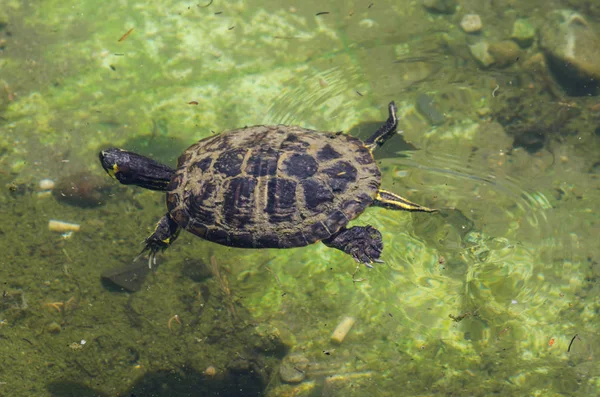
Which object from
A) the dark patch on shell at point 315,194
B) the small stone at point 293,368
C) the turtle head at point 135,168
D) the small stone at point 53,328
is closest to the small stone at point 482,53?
the dark patch on shell at point 315,194

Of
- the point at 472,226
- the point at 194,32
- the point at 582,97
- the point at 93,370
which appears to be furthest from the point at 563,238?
the point at 194,32

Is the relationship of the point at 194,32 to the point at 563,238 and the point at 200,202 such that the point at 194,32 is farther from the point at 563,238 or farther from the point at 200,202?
the point at 563,238

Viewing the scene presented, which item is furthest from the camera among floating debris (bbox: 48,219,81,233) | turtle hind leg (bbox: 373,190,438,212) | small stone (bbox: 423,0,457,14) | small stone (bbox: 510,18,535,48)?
small stone (bbox: 423,0,457,14)

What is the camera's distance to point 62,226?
14.3ft

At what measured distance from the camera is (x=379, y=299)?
3.85 meters

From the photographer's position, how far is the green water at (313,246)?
11.9 ft

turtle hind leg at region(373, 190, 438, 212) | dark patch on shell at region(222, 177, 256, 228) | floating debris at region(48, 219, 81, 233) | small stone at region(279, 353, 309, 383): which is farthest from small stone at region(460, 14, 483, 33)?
floating debris at region(48, 219, 81, 233)

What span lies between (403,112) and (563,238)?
187 cm

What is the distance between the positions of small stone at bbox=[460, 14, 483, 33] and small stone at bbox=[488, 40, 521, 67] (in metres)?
0.34

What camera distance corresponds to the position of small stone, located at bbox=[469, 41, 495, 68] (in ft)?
16.4

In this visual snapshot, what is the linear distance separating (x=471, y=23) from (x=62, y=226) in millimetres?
4793

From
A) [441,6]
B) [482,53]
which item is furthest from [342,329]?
[441,6]

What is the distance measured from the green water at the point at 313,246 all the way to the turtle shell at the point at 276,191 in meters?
0.66

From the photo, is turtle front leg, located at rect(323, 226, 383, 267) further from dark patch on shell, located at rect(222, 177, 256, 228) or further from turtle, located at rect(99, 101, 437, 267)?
dark patch on shell, located at rect(222, 177, 256, 228)
